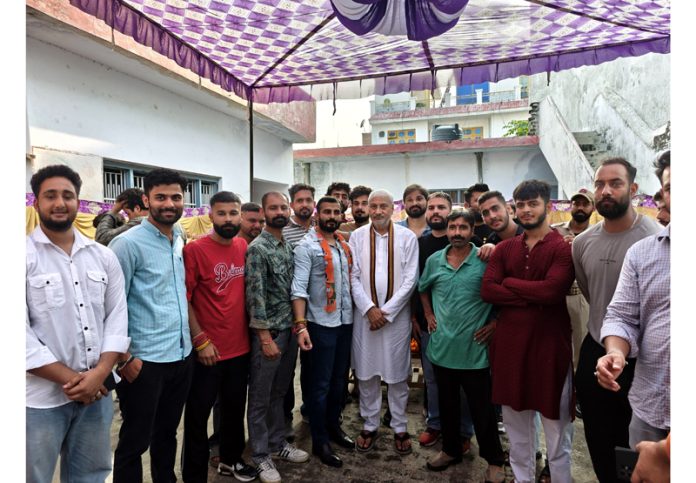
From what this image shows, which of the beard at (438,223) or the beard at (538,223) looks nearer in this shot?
the beard at (538,223)

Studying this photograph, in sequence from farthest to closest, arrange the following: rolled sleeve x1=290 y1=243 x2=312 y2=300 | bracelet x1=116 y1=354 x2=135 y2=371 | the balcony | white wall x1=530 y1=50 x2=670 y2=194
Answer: the balcony < white wall x1=530 y1=50 x2=670 y2=194 < rolled sleeve x1=290 y1=243 x2=312 y2=300 < bracelet x1=116 y1=354 x2=135 y2=371

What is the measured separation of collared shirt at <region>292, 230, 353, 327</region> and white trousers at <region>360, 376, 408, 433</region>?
25.3 inches

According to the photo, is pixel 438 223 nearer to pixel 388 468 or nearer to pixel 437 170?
pixel 388 468

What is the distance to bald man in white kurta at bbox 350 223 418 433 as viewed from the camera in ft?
10.9

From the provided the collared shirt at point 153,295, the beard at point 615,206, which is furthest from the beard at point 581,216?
the collared shirt at point 153,295

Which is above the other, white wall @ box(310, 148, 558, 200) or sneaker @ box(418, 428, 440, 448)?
white wall @ box(310, 148, 558, 200)

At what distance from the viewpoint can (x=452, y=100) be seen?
952 inches

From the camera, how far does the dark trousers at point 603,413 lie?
2.28 meters

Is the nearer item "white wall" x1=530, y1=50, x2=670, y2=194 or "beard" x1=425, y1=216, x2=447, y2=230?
"beard" x1=425, y1=216, x2=447, y2=230

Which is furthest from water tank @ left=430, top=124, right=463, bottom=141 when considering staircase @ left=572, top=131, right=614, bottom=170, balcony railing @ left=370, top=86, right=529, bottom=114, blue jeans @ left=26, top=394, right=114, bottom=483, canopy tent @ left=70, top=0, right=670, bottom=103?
blue jeans @ left=26, top=394, right=114, bottom=483

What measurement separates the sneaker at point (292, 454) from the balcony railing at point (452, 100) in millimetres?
19457

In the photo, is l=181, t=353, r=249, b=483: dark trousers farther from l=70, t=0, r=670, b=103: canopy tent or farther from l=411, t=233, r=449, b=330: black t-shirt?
l=70, t=0, r=670, b=103: canopy tent

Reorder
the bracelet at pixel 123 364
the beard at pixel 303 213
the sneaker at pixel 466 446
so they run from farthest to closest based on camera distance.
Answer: the beard at pixel 303 213, the sneaker at pixel 466 446, the bracelet at pixel 123 364

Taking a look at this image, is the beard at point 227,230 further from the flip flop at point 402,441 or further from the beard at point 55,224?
the flip flop at point 402,441
